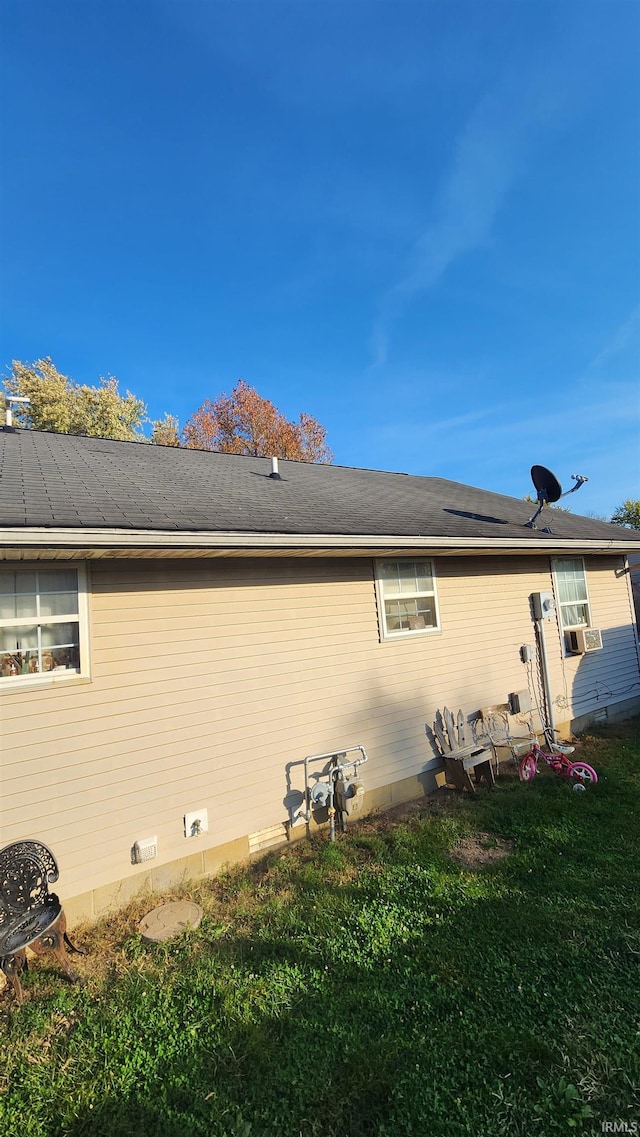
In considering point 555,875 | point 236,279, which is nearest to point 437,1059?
point 555,875

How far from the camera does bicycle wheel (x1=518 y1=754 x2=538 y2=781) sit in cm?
592

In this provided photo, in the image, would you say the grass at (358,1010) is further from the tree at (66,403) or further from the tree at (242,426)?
the tree at (242,426)

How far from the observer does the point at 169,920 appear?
3.60 m

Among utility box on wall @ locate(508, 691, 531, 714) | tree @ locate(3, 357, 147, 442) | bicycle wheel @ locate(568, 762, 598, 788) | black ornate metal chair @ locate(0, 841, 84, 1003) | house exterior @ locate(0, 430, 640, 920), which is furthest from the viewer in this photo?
tree @ locate(3, 357, 147, 442)

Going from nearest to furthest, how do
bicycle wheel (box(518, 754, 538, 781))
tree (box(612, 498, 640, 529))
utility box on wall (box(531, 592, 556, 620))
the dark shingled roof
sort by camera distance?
the dark shingled roof, bicycle wheel (box(518, 754, 538, 781)), utility box on wall (box(531, 592, 556, 620)), tree (box(612, 498, 640, 529))

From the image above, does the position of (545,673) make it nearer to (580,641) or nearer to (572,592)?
(580,641)

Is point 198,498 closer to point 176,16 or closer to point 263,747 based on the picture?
point 263,747

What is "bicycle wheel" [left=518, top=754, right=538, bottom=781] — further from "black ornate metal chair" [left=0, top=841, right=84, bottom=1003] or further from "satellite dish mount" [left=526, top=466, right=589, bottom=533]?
"black ornate metal chair" [left=0, top=841, right=84, bottom=1003]

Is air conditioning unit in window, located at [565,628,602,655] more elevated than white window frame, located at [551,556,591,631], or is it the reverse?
white window frame, located at [551,556,591,631]

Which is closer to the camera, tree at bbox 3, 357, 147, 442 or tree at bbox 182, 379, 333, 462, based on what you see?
tree at bbox 3, 357, 147, 442

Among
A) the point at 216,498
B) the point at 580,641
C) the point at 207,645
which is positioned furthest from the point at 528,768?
the point at 216,498

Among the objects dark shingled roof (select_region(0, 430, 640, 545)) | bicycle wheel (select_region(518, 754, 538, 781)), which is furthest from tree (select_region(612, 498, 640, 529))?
bicycle wheel (select_region(518, 754, 538, 781))

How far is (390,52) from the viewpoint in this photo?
7.29 m

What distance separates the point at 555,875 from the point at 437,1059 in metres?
1.95
